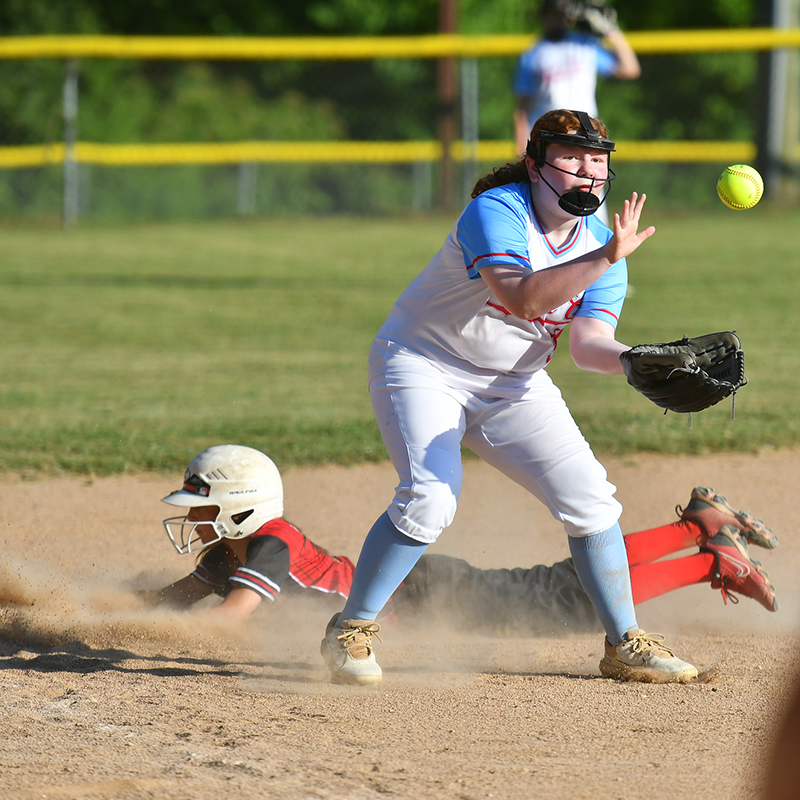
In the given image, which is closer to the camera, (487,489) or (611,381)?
(487,489)

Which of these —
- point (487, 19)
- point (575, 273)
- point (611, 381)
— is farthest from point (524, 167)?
point (487, 19)

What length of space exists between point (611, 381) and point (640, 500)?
254 centimetres

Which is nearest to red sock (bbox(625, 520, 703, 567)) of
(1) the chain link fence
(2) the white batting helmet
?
(2) the white batting helmet

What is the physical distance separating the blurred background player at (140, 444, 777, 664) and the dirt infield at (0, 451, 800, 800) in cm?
9

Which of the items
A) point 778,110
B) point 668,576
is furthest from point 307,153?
point 668,576

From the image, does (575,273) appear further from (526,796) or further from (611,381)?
(611,381)

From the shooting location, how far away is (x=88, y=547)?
423cm

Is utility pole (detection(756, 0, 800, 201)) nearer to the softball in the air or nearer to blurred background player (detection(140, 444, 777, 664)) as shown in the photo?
the softball in the air

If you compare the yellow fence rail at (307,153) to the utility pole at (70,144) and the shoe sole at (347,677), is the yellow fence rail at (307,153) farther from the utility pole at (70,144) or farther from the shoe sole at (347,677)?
the shoe sole at (347,677)

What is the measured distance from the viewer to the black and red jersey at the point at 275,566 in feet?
11.1

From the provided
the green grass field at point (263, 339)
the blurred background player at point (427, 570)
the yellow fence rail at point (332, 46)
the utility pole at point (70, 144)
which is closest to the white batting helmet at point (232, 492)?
the blurred background player at point (427, 570)

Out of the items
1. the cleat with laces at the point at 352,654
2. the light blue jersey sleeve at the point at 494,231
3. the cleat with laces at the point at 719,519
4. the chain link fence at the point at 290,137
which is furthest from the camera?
the chain link fence at the point at 290,137

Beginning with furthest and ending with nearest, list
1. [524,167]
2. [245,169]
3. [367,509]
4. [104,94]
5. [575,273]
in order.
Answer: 1. [104,94]
2. [245,169]
3. [367,509]
4. [524,167]
5. [575,273]

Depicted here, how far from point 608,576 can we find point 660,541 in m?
0.63
